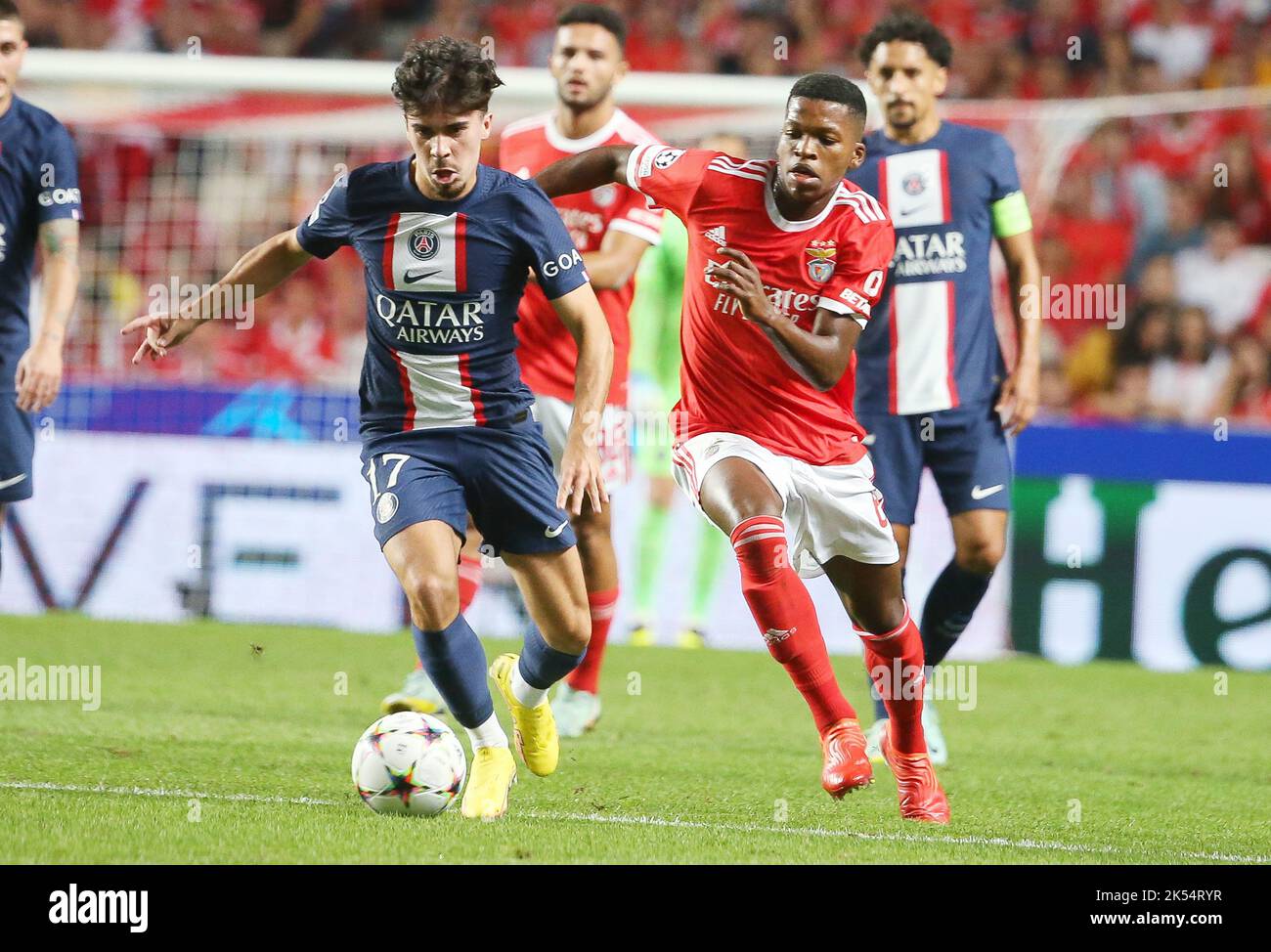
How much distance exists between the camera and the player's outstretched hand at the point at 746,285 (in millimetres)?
5000

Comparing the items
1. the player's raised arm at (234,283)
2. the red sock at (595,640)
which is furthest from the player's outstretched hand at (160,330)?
the red sock at (595,640)

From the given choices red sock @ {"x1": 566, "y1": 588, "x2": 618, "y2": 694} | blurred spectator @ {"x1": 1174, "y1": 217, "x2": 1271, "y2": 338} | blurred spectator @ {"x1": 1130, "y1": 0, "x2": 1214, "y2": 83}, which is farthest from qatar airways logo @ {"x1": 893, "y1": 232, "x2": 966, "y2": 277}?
blurred spectator @ {"x1": 1130, "y1": 0, "x2": 1214, "y2": 83}

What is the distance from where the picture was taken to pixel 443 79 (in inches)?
195

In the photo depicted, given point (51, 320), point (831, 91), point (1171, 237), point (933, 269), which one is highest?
point (1171, 237)

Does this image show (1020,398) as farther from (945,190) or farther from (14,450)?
(14,450)

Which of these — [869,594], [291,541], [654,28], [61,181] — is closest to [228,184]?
[291,541]

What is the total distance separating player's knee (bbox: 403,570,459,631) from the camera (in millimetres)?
4906

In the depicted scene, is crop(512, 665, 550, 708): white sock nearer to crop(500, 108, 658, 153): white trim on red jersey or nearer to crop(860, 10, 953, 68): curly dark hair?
crop(500, 108, 658, 153): white trim on red jersey

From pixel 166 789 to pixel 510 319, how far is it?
1723mm

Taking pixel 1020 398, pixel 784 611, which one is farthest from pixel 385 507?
pixel 1020 398

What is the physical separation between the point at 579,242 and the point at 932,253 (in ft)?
4.64

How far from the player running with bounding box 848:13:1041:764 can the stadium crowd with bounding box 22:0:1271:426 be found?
532cm

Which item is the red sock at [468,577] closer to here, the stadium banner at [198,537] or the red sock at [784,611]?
the red sock at [784,611]

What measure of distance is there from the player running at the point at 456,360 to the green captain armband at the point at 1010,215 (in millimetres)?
2041
